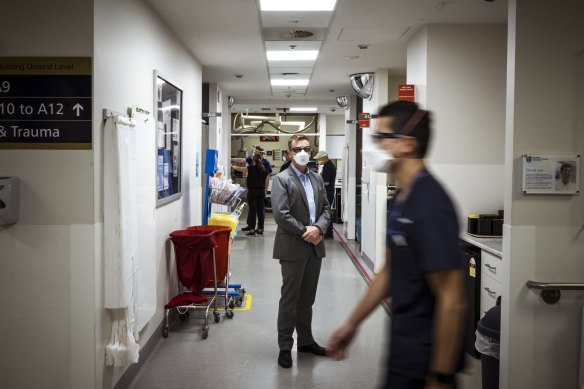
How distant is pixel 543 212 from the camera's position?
117 inches

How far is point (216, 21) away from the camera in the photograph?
15.6 feet

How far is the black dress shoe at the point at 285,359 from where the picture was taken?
12.8 feet

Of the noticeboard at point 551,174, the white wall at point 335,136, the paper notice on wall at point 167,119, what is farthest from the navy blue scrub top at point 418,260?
the white wall at point 335,136

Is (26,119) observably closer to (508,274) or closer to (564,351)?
(508,274)

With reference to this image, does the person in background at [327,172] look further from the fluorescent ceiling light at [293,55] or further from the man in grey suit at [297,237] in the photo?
the man in grey suit at [297,237]

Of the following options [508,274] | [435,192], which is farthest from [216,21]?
[435,192]

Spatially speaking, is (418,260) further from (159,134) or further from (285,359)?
(159,134)

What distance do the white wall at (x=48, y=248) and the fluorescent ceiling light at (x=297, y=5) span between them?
1.74 meters

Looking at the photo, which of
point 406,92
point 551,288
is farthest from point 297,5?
point 551,288

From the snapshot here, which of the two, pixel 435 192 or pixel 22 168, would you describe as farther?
pixel 22 168

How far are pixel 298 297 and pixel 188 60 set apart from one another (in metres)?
3.31

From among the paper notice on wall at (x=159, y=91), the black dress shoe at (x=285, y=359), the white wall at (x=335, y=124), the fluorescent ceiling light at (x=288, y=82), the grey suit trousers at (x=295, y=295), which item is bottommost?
the black dress shoe at (x=285, y=359)

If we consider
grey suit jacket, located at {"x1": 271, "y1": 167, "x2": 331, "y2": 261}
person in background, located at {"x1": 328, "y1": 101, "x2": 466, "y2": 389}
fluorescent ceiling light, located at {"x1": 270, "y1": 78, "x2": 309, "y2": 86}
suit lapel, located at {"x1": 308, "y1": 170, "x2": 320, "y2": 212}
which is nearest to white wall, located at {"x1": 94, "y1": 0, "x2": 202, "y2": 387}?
grey suit jacket, located at {"x1": 271, "y1": 167, "x2": 331, "y2": 261}

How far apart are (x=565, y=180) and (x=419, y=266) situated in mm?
1721
